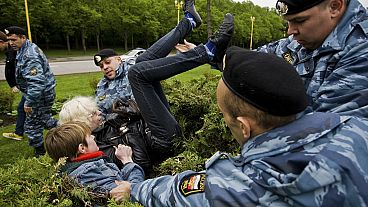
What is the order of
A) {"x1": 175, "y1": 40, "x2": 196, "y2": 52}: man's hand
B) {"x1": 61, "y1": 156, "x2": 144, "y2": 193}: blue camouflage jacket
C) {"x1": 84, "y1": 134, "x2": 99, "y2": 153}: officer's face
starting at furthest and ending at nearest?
1. {"x1": 175, "y1": 40, "x2": 196, "y2": 52}: man's hand
2. {"x1": 84, "y1": 134, "x2": 99, "y2": 153}: officer's face
3. {"x1": 61, "y1": 156, "x2": 144, "y2": 193}: blue camouflage jacket

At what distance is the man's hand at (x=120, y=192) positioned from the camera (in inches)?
76.0

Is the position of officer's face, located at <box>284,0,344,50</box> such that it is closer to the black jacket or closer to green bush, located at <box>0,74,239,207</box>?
green bush, located at <box>0,74,239,207</box>

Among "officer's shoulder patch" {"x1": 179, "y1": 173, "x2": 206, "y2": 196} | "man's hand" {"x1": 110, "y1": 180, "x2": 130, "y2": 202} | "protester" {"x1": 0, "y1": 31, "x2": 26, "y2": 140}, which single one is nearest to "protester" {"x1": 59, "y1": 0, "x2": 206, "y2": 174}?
"man's hand" {"x1": 110, "y1": 180, "x2": 130, "y2": 202}

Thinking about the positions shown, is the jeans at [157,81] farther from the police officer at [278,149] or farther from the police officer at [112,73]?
the police officer at [278,149]

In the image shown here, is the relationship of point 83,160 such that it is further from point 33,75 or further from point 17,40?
point 17,40

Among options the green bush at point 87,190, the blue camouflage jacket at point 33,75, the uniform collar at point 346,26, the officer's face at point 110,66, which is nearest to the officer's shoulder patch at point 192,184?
the green bush at point 87,190

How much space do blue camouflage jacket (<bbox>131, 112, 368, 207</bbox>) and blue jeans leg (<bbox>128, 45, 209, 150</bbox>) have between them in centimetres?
160

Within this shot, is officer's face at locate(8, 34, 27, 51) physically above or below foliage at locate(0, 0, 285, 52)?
above

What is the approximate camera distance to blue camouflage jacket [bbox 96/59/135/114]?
173 inches

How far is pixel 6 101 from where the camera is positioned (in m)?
8.51

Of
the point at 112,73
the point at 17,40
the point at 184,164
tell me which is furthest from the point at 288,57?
the point at 17,40

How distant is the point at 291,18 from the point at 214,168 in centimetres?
107

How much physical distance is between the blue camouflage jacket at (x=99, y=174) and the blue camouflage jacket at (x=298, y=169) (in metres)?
0.90

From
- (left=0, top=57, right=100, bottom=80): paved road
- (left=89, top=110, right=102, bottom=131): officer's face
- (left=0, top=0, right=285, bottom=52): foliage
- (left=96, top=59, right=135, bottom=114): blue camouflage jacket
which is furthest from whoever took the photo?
(left=0, top=0, right=285, bottom=52): foliage
